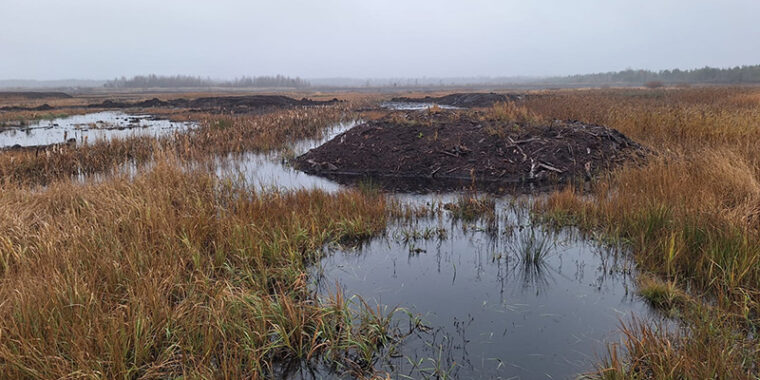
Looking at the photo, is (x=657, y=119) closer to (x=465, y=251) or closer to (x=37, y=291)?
(x=465, y=251)

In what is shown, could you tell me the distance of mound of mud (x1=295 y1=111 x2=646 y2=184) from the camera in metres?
12.2

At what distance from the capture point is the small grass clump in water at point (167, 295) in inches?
137

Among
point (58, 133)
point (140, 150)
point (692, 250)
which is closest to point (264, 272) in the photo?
point (692, 250)

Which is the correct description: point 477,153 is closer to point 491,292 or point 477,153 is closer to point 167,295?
point 491,292

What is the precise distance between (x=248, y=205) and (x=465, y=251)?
4.13 metres

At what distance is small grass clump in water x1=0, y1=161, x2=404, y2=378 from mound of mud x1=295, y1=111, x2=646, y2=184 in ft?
20.2

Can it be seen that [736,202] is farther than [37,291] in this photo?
Yes

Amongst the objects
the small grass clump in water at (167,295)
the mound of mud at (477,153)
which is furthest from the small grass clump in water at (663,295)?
the mound of mud at (477,153)

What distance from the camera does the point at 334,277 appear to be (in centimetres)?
594

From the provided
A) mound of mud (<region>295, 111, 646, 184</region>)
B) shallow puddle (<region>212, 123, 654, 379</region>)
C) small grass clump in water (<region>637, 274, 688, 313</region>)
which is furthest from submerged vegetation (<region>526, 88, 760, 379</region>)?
mound of mud (<region>295, 111, 646, 184</region>)

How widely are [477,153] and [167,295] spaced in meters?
10.9

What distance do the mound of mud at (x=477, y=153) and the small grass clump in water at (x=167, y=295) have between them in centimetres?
617

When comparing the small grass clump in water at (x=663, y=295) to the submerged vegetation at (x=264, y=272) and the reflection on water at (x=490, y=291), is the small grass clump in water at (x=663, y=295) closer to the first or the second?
the submerged vegetation at (x=264, y=272)

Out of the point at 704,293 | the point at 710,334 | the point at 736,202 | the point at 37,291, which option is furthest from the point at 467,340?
the point at 736,202
